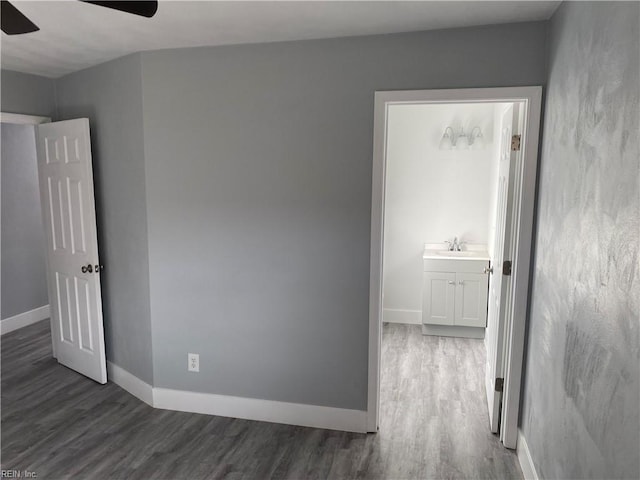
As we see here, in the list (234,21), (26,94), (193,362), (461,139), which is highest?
(234,21)

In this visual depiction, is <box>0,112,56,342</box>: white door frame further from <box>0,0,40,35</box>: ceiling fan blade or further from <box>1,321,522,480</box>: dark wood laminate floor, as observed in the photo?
<box>0,0,40,35</box>: ceiling fan blade

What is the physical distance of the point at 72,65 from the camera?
344 centimetres

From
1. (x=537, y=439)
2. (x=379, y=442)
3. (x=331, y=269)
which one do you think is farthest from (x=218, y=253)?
(x=537, y=439)

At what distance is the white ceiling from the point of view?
2203 mm

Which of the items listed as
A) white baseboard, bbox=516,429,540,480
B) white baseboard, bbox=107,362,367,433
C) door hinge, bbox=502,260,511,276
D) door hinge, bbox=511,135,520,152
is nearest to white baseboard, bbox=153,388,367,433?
white baseboard, bbox=107,362,367,433

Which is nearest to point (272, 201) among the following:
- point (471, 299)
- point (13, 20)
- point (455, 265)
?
point (13, 20)

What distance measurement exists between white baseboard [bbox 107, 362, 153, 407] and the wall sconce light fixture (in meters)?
3.47

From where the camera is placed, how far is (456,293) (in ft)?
15.0

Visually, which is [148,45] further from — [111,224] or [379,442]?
[379,442]

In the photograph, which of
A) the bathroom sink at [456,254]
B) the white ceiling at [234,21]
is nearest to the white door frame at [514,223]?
the white ceiling at [234,21]

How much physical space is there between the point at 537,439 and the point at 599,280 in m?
1.20

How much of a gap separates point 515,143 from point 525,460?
69.5 inches

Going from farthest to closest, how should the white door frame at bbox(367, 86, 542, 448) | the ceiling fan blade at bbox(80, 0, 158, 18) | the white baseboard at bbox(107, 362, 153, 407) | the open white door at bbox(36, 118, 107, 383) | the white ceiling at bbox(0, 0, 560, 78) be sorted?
the open white door at bbox(36, 118, 107, 383)
the white baseboard at bbox(107, 362, 153, 407)
the white door frame at bbox(367, 86, 542, 448)
the white ceiling at bbox(0, 0, 560, 78)
the ceiling fan blade at bbox(80, 0, 158, 18)

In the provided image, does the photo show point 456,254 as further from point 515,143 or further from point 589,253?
point 589,253
